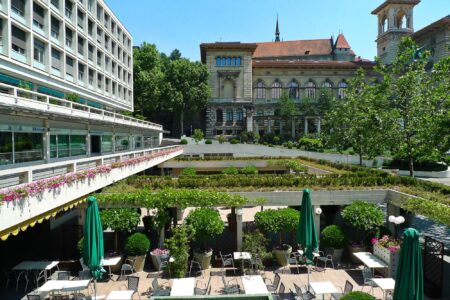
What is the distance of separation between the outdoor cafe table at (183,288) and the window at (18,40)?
73.4 ft

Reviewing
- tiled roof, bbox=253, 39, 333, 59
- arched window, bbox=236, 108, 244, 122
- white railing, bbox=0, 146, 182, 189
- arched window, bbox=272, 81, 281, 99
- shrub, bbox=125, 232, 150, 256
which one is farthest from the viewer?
tiled roof, bbox=253, 39, 333, 59

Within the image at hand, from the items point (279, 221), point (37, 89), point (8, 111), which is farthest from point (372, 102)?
point (37, 89)

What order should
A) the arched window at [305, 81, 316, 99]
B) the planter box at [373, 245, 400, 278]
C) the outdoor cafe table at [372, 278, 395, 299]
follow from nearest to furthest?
the outdoor cafe table at [372, 278, 395, 299], the planter box at [373, 245, 400, 278], the arched window at [305, 81, 316, 99]

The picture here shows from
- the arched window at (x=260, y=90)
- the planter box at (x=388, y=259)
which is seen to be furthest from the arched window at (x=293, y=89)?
the planter box at (x=388, y=259)

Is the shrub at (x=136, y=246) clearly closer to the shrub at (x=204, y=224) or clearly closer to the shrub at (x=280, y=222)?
the shrub at (x=204, y=224)

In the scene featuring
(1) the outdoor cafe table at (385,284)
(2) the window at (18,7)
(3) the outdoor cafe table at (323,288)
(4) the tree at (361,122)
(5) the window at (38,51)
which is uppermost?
(2) the window at (18,7)

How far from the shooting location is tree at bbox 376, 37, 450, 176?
21.8 m

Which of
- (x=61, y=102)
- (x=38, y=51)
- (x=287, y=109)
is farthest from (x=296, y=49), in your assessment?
(x=61, y=102)

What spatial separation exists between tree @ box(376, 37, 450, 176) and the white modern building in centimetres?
1819

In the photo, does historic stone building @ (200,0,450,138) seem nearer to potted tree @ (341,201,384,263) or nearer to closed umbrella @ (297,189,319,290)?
potted tree @ (341,201,384,263)

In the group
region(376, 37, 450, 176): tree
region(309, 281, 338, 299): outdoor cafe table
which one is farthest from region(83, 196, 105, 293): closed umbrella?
region(376, 37, 450, 176): tree

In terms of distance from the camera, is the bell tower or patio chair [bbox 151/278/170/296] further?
the bell tower

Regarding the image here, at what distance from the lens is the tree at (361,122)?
25.6 meters

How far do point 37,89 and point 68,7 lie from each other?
10.3 metres
